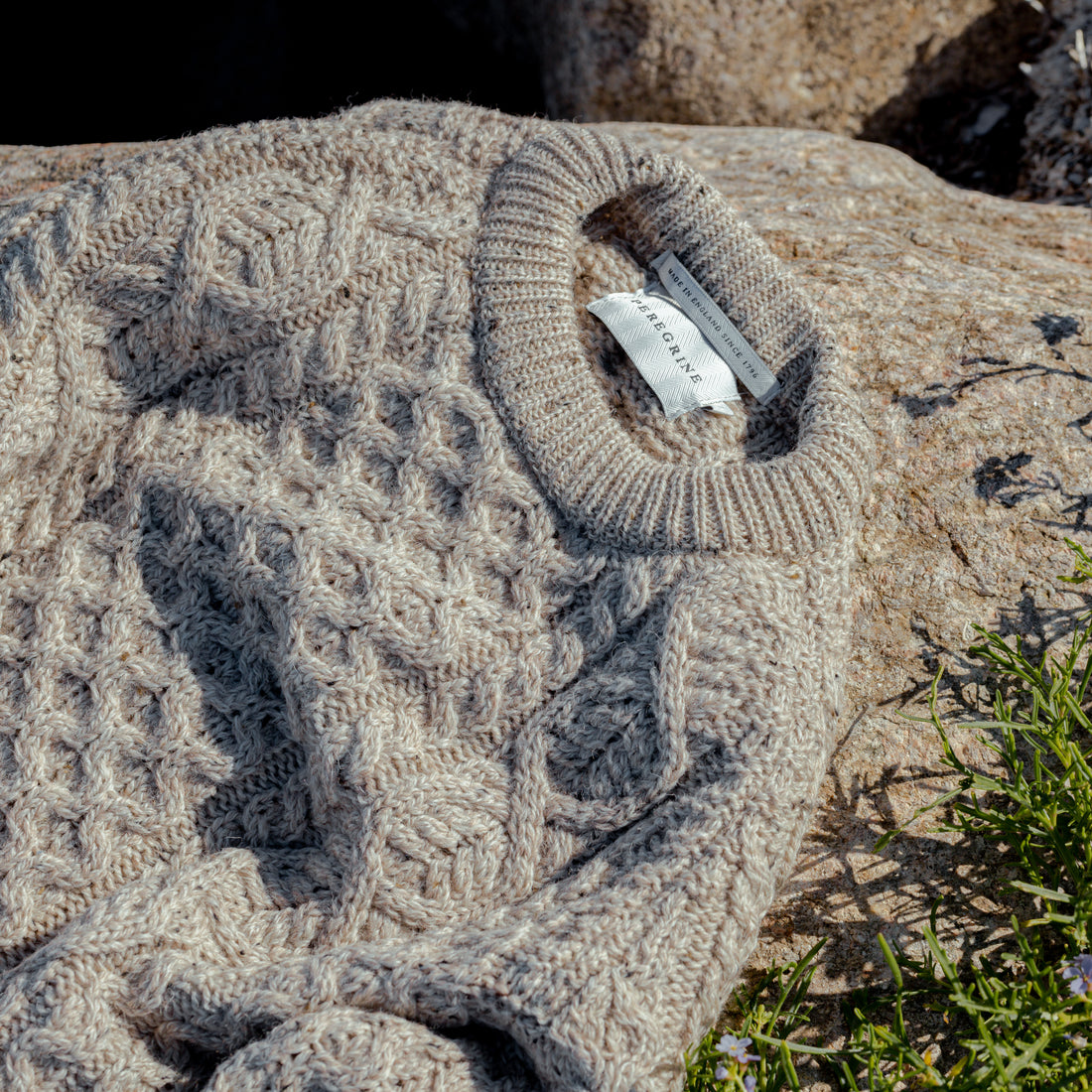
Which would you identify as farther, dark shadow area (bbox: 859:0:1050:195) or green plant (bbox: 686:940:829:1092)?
dark shadow area (bbox: 859:0:1050:195)

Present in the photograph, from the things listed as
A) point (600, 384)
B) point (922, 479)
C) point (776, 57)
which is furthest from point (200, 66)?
point (922, 479)

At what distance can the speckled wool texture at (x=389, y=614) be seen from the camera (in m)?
1.15

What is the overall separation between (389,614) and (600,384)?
500 mm

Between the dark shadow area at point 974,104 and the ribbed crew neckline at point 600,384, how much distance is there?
1.28 metres

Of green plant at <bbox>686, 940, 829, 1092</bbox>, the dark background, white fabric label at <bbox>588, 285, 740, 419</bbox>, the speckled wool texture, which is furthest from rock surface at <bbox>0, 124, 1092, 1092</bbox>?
the dark background

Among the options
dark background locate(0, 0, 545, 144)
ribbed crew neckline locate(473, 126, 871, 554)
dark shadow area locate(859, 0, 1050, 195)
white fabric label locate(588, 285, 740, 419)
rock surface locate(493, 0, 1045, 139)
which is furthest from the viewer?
dark background locate(0, 0, 545, 144)

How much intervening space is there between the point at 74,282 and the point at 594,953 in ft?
3.90

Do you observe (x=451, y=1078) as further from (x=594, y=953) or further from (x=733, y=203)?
(x=733, y=203)

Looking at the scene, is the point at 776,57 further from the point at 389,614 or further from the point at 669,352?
the point at 389,614

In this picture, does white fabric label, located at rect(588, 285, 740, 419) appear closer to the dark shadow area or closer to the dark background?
the dark shadow area

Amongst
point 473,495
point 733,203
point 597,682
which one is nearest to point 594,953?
point 597,682

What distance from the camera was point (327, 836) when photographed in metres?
1.29

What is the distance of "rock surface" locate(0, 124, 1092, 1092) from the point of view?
52.7 inches

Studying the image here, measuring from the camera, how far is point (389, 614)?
1.28 metres
